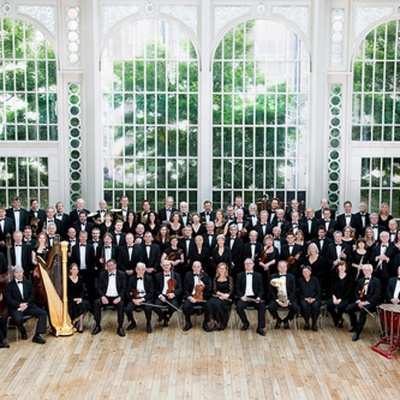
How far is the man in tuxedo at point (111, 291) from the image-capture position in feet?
31.5

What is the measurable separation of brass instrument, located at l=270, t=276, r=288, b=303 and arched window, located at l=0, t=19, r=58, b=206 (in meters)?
5.47

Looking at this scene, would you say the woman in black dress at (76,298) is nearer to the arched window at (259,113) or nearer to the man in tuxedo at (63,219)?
the man in tuxedo at (63,219)

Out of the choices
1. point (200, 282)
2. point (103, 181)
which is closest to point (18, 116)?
point (103, 181)

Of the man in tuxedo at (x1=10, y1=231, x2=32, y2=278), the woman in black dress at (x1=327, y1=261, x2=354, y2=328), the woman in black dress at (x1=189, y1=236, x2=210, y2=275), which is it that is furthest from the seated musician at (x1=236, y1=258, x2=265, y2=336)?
the man in tuxedo at (x1=10, y1=231, x2=32, y2=278)

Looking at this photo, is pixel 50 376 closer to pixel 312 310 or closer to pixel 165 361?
pixel 165 361

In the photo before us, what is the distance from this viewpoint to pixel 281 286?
9.79 meters

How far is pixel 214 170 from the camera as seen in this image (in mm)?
13289

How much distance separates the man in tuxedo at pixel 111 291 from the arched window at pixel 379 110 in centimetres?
570

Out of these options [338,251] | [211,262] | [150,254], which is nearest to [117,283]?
[150,254]

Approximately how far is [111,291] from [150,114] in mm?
4587

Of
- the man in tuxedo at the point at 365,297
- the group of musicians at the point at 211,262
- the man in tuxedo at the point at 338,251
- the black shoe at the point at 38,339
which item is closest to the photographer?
the black shoe at the point at 38,339

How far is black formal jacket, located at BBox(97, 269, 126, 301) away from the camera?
976cm

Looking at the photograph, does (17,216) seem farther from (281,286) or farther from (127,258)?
(281,286)

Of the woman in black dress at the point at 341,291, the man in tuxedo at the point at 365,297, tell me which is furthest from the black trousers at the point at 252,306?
the man in tuxedo at the point at 365,297
